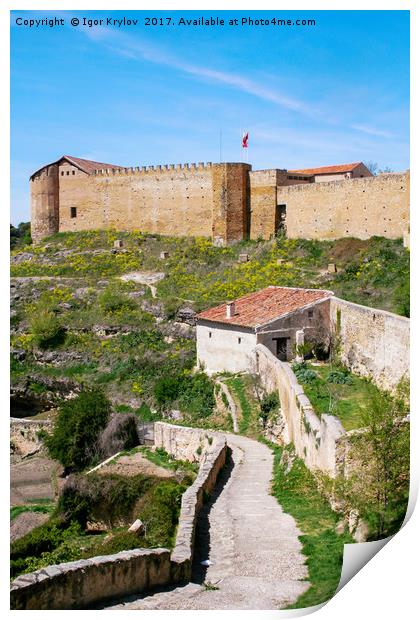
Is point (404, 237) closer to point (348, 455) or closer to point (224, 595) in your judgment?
point (348, 455)

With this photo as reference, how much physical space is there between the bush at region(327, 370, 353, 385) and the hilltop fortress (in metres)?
10.0

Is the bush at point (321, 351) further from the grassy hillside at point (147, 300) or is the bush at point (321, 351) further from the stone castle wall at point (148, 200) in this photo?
the stone castle wall at point (148, 200)

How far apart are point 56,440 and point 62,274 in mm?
14653

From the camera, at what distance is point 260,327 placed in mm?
17188

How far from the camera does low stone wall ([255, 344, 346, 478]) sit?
816 cm

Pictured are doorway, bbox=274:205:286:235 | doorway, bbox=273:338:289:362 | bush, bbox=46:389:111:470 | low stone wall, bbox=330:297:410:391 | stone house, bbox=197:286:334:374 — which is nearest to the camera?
low stone wall, bbox=330:297:410:391

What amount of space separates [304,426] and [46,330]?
632 inches

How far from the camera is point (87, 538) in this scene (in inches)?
396

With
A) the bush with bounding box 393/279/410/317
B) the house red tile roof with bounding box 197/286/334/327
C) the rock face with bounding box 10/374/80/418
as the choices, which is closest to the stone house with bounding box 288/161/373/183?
the house red tile roof with bounding box 197/286/334/327

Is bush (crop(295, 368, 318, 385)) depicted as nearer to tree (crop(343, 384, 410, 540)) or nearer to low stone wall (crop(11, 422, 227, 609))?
tree (crop(343, 384, 410, 540))

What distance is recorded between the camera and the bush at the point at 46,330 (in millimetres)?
24328

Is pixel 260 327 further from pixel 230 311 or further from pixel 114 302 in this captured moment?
pixel 114 302

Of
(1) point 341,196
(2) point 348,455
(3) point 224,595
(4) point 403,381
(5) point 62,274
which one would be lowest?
(3) point 224,595

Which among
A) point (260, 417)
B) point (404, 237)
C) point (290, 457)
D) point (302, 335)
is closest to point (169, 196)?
point (404, 237)
